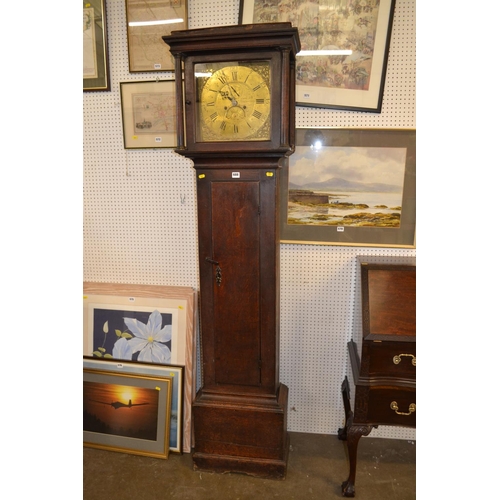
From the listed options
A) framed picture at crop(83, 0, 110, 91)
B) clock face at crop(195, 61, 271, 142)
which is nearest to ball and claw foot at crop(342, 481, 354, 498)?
clock face at crop(195, 61, 271, 142)

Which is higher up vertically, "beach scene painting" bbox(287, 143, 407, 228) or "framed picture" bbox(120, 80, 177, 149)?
"framed picture" bbox(120, 80, 177, 149)

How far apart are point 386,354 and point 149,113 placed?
200 centimetres

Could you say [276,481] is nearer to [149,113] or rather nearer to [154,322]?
[154,322]

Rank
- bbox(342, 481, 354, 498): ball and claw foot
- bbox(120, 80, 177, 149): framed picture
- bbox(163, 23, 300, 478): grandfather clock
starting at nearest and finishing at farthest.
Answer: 1. bbox(163, 23, 300, 478): grandfather clock
2. bbox(342, 481, 354, 498): ball and claw foot
3. bbox(120, 80, 177, 149): framed picture

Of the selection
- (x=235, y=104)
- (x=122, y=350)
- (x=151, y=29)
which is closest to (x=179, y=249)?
(x=122, y=350)

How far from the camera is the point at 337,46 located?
2236mm

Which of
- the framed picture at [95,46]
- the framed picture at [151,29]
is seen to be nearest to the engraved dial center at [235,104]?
the framed picture at [151,29]

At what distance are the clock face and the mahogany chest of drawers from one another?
3.21 ft

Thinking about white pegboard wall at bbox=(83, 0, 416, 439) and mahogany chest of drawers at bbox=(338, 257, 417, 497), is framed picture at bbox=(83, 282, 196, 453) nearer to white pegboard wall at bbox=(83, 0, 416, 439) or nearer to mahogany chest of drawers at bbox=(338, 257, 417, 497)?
white pegboard wall at bbox=(83, 0, 416, 439)

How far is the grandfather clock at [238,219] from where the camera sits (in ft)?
6.05

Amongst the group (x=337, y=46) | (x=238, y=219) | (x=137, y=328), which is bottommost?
(x=137, y=328)

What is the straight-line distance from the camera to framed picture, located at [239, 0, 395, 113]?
85.5 inches

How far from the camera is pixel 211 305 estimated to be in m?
2.14

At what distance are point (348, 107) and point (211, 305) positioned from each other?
1410 millimetres
